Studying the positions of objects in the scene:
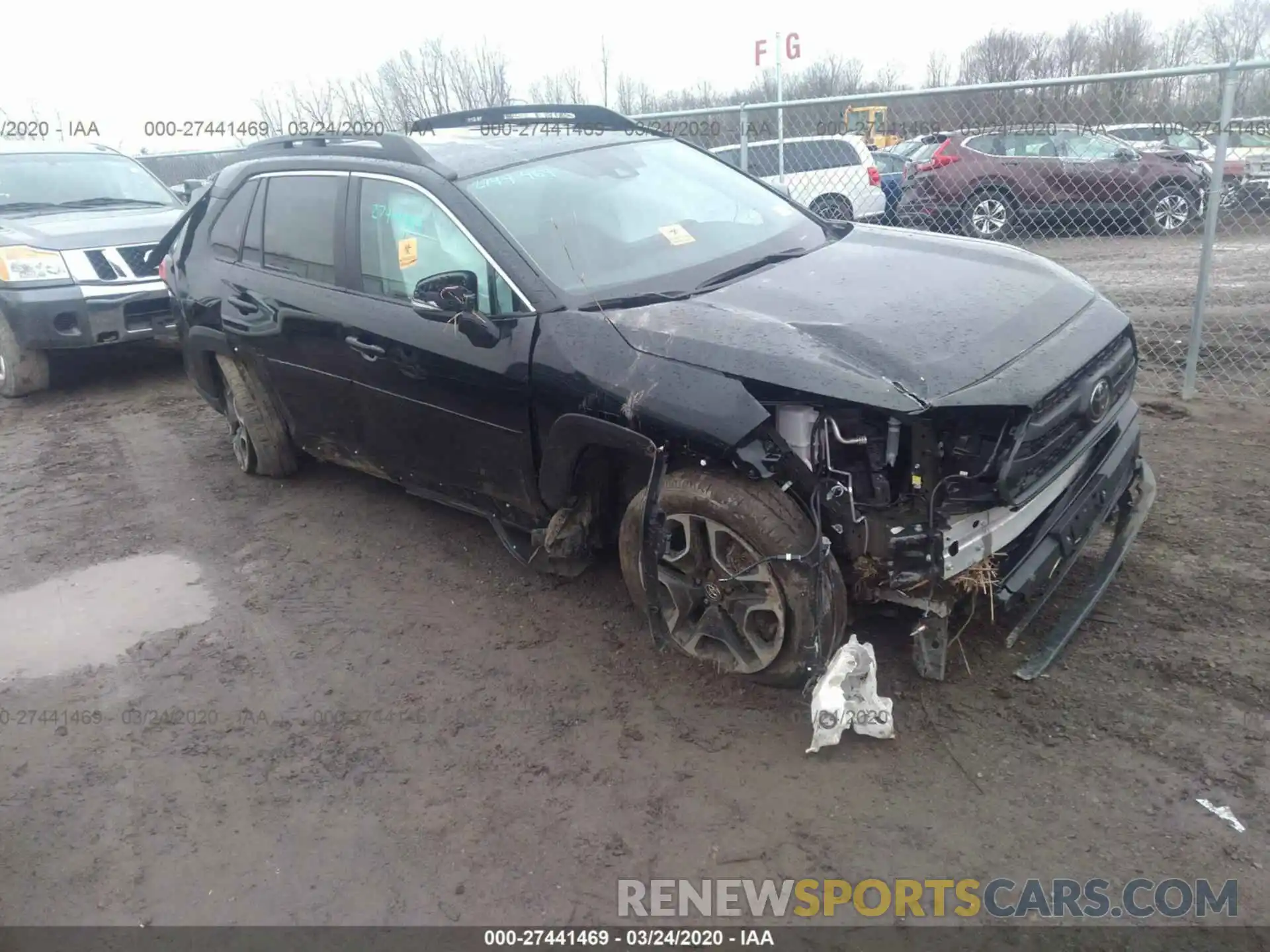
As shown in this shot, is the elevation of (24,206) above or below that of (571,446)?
above

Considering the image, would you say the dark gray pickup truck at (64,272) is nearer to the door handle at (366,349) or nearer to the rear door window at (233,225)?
the rear door window at (233,225)

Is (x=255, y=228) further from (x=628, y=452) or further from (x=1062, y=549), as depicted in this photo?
(x=1062, y=549)

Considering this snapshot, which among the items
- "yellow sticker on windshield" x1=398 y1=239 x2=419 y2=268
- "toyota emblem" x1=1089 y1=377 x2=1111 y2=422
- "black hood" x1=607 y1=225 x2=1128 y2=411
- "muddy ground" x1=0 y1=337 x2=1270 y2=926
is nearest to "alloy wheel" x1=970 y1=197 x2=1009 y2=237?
"muddy ground" x1=0 y1=337 x2=1270 y2=926

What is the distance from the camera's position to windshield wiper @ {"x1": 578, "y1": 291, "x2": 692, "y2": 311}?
351 centimetres

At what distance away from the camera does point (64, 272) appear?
741 centimetres

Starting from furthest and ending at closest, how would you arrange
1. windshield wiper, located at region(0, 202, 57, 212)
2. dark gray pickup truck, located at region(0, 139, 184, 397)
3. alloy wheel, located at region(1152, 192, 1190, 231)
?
alloy wheel, located at region(1152, 192, 1190, 231)
windshield wiper, located at region(0, 202, 57, 212)
dark gray pickup truck, located at region(0, 139, 184, 397)

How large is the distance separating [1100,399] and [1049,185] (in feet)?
23.6

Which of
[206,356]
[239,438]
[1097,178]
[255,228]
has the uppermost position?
[255,228]

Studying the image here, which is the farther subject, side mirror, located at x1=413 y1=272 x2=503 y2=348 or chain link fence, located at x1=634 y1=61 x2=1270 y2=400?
chain link fence, located at x1=634 y1=61 x2=1270 y2=400

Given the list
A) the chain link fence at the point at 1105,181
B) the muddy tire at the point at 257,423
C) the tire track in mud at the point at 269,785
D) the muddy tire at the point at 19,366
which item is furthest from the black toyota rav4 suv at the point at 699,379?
the muddy tire at the point at 19,366

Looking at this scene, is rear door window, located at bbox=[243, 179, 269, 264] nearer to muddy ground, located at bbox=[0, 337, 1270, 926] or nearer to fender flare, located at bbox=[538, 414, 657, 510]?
muddy ground, located at bbox=[0, 337, 1270, 926]

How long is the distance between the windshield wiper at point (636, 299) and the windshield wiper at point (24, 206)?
7052mm

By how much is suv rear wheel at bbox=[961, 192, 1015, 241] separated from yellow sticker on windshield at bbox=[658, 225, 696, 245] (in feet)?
21.7

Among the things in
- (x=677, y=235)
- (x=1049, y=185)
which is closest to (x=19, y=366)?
(x=677, y=235)
